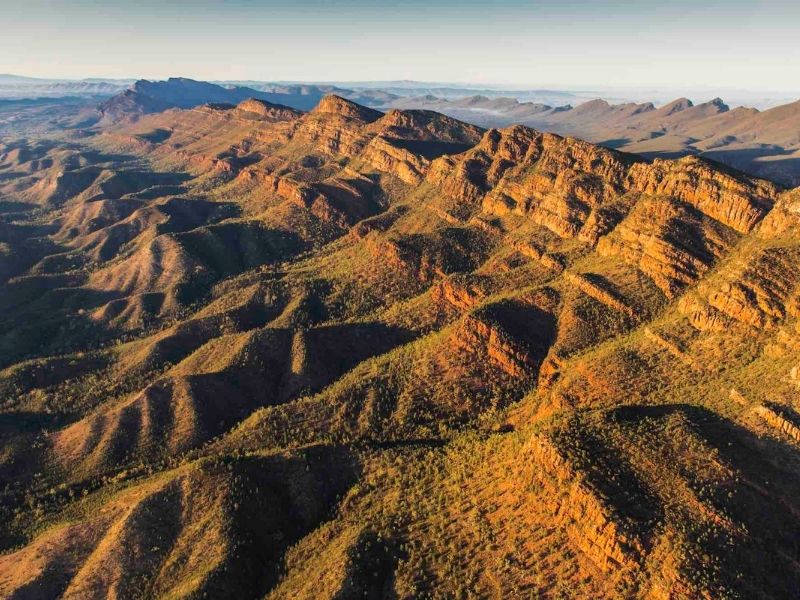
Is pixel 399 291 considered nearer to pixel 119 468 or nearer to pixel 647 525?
pixel 119 468

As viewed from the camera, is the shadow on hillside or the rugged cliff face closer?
the shadow on hillside

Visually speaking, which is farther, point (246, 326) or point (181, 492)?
point (246, 326)

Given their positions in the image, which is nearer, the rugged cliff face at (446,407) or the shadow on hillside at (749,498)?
the shadow on hillside at (749,498)

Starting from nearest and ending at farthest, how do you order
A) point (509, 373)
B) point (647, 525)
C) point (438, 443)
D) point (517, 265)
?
point (647, 525)
point (438, 443)
point (509, 373)
point (517, 265)

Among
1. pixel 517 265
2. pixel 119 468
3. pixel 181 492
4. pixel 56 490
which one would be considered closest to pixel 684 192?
pixel 517 265

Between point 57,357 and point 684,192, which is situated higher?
point 684,192

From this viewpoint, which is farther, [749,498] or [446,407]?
[446,407]

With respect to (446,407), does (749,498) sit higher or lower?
higher

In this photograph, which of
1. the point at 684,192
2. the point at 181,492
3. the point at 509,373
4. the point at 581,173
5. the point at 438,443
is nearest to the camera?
the point at 181,492
